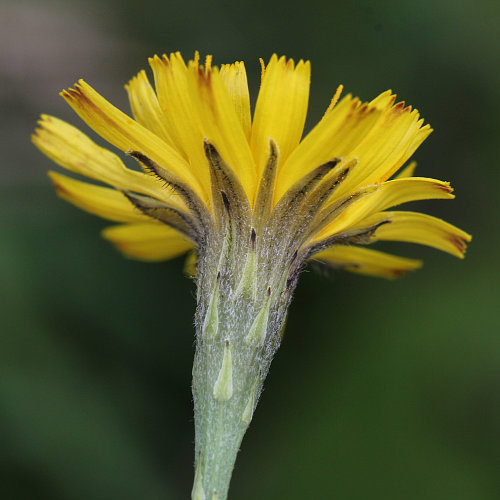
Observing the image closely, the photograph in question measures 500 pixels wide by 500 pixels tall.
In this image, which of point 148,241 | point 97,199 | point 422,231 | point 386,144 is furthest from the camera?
point 148,241

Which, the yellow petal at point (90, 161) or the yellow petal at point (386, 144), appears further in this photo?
the yellow petal at point (90, 161)

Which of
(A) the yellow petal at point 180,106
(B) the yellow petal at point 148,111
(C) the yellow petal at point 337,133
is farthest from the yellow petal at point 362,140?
(B) the yellow petal at point 148,111

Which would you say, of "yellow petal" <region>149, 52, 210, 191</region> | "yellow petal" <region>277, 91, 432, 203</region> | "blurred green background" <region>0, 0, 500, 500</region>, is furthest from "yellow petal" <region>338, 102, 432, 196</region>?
"blurred green background" <region>0, 0, 500, 500</region>

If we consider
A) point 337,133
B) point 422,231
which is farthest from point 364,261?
point 337,133

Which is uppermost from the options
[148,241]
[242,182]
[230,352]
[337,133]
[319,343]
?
[337,133]

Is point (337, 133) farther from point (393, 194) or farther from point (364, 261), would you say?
point (364, 261)

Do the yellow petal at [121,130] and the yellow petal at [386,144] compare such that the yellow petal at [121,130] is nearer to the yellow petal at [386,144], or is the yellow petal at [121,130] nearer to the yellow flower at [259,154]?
the yellow flower at [259,154]

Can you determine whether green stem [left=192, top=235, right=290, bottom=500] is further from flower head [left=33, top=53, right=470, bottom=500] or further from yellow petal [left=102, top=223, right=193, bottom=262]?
yellow petal [left=102, top=223, right=193, bottom=262]
